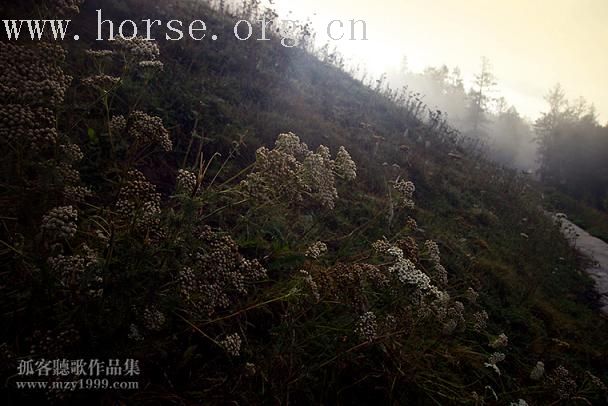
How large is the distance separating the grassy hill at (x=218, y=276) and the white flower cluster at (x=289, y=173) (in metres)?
0.02

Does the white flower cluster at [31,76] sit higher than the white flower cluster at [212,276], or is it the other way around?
the white flower cluster at [31,76]

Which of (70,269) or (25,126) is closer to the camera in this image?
(70,269)

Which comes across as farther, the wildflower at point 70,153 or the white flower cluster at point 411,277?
the white flower cluster at point 411,277

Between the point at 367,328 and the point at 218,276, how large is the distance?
1158 mm

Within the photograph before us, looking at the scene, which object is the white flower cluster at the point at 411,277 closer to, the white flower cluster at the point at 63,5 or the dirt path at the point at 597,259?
the white flower cluster at the point at 63,5

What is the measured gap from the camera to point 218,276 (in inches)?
89.7

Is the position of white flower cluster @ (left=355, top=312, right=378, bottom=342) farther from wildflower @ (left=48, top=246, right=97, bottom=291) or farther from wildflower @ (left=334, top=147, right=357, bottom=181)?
wildflower @ (left=48, top=246, right=97, bottom=291)

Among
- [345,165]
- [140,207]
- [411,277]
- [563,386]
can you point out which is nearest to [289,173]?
[345,165]

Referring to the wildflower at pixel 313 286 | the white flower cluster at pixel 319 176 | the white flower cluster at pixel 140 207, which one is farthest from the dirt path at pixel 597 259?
the white flower cluster at pixel 140 207

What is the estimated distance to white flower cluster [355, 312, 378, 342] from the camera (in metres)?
A: 2.63

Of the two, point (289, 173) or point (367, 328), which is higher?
point (289, 173)

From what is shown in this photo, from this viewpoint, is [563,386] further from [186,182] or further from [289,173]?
[186,182]

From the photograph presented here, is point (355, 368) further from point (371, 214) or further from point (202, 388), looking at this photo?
point (371, 214)

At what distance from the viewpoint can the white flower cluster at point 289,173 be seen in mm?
2691
